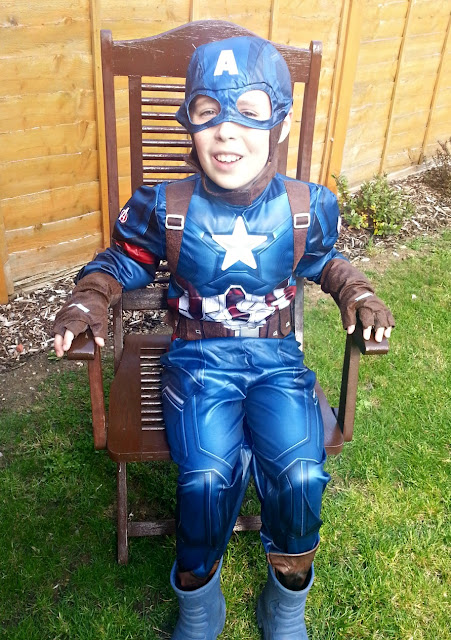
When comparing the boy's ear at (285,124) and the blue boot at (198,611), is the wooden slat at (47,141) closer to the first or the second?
the boy's ear at (285,124)

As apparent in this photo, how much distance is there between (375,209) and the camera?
471cm

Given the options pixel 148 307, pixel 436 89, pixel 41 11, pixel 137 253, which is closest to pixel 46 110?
pixel 41 11

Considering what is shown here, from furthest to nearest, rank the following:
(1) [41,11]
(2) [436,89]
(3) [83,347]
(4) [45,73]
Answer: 1. (2) [436,89]
2. (4) [45,73]
3. (1) [41,11]
4. (3) [83,347]

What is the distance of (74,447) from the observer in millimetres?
2809

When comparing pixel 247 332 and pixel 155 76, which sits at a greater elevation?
pixel 155 76

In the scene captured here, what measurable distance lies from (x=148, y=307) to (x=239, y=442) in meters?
0.75

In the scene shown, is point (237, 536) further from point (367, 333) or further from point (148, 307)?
point (367, 333)

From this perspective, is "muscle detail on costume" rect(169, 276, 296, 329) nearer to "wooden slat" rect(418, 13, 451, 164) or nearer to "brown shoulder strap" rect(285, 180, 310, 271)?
"brown shoulder strap" rect(285, 180, 310, 271)

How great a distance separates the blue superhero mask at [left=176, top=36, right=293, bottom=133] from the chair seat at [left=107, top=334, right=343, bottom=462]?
0.88 metres

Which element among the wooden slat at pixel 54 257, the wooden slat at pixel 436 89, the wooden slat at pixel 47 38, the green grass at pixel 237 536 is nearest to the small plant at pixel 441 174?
the wooden slat at pixel 436 89

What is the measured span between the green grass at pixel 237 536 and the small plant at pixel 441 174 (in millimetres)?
2731

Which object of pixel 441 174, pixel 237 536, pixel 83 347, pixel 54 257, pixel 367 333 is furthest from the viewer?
pixel 441 174

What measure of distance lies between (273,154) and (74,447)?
5.25 feet

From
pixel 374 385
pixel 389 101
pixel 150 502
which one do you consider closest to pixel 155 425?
pixel 150 502
